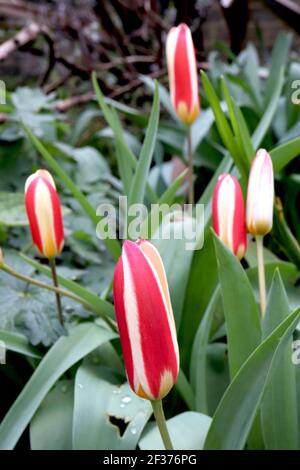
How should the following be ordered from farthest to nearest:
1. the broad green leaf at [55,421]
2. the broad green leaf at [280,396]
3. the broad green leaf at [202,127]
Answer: the broad green leaf at [202,127] → the broad green leaf at [55,421] → the broad green leaf at [280,396]

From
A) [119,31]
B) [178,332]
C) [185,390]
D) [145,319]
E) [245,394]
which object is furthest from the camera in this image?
[119,31]

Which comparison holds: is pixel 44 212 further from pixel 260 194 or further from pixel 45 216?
pixel 260 194

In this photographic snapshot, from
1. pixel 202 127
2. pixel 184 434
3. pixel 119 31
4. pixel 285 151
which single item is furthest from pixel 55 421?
pixel 119 31

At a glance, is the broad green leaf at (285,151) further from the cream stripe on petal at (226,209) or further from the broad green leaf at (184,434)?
the broad green leaf at (184,434)

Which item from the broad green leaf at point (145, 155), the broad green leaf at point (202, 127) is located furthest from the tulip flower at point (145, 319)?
the broad green leaf at point (202, 127)

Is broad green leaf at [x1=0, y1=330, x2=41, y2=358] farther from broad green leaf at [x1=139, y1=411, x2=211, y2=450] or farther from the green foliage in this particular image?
broad green leaf at [x1=139, y1=411, x2=211, y2=450]

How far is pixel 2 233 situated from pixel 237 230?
1.87 ft

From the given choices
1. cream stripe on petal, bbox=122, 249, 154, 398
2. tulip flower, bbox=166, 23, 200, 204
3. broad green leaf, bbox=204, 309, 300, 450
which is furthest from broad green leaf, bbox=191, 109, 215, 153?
cream stripe on petal, bbox=122, 249, 154, 398

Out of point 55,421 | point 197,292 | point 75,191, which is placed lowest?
point 55,421

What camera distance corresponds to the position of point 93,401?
2.35 feet

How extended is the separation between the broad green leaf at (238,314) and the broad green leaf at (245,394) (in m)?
0.07

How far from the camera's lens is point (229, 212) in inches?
25.9

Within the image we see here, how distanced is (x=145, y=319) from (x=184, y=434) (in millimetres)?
271

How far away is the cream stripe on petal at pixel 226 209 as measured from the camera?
0.66 meters
